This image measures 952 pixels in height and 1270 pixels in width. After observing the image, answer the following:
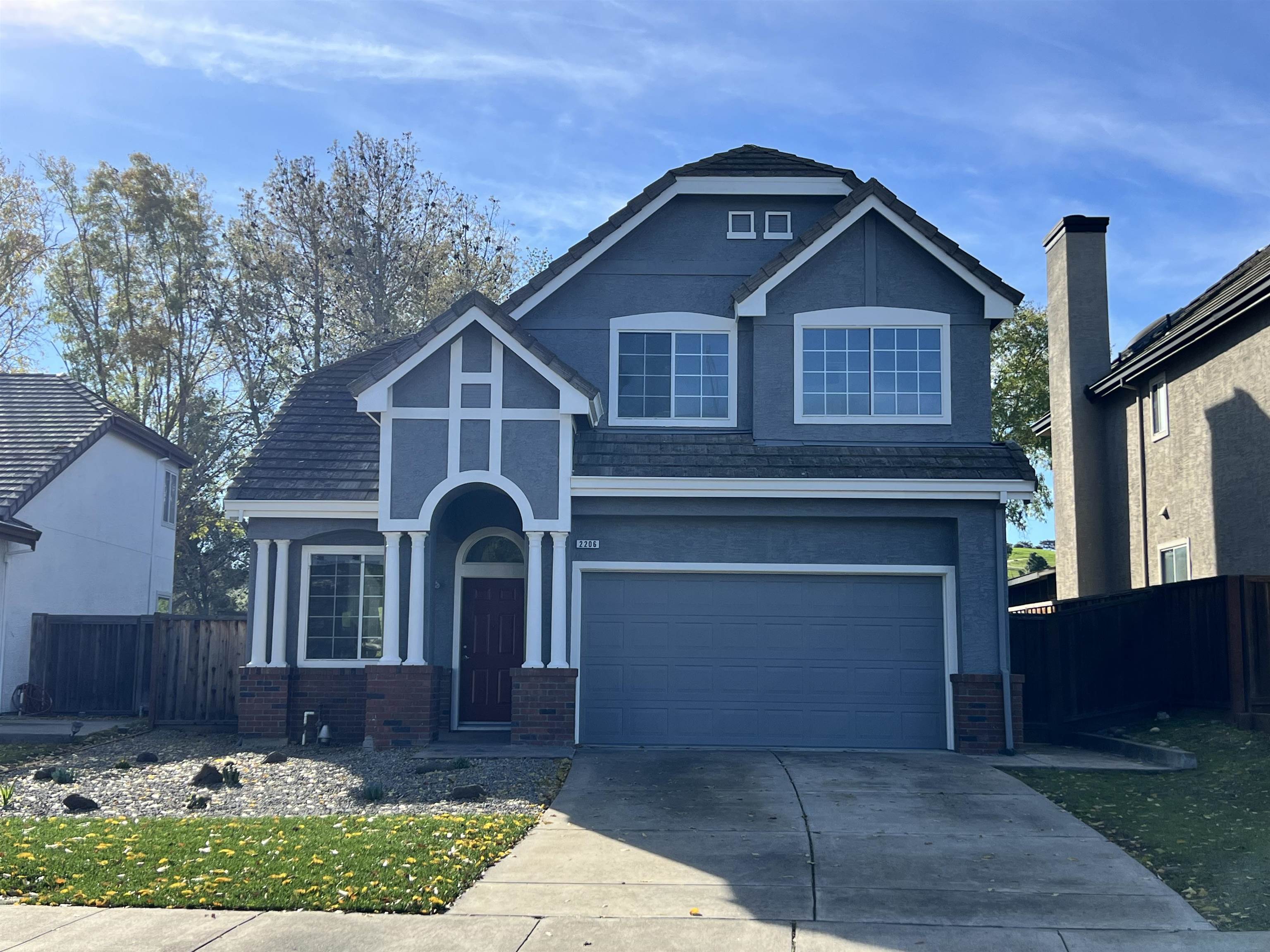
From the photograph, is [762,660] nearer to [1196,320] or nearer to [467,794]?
[467,794]

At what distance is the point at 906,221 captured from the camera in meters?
15.4

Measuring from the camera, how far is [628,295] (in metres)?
16.1

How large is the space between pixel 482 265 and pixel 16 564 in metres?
17.0

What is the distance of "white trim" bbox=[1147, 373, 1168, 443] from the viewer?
18.7 metres

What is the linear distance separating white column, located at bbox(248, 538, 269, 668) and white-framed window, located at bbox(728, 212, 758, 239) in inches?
300

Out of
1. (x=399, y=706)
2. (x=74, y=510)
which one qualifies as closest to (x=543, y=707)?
(x=399, y=706)

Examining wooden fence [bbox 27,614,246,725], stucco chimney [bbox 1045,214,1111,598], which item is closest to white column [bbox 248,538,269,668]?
wooden fence [bbox 27,614,246,725]

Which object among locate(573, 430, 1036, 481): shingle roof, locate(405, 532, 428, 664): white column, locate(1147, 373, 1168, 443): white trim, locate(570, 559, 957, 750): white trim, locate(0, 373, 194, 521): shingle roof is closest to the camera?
locate(405, 532, 428, 664): white column

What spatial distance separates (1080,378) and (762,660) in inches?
392

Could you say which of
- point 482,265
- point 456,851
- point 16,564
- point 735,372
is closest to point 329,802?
point 456,851

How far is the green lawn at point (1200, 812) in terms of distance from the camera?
7.86m

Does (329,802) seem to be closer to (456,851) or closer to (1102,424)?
(456,851)

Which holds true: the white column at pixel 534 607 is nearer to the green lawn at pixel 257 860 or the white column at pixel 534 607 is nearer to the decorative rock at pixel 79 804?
the green lawn at pixel 257 860

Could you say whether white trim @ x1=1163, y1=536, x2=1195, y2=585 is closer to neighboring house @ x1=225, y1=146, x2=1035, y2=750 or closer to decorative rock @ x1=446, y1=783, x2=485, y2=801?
neighboring house @ x1=225, y1=146, x2=1035, y2=750
